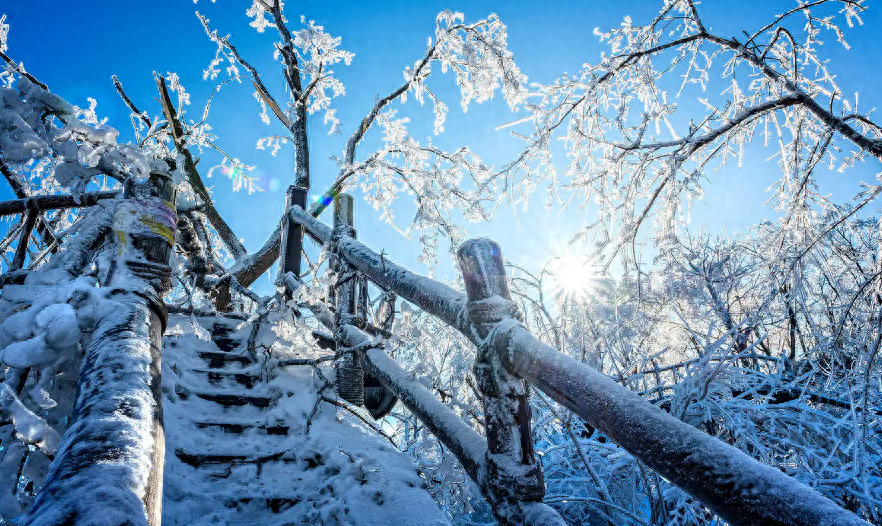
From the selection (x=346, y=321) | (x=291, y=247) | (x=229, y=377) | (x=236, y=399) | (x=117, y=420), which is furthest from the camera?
(x=291, y=247)

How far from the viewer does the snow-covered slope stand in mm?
2135

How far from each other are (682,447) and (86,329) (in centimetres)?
189

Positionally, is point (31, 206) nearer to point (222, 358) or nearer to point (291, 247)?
point (222, 358)

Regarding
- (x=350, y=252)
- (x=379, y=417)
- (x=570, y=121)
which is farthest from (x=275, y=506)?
(x=570, y=121)

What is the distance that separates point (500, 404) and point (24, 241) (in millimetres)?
2252

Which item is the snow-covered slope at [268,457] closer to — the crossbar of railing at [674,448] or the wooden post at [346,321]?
the wooden post at [346,321]

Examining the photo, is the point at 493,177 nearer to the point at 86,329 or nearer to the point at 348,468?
the point at 348,468

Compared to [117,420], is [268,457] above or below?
→ above

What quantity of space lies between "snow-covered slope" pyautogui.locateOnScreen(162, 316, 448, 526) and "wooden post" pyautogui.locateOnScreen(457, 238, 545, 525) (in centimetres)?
64

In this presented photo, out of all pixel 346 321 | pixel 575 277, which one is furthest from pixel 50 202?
pixel 575 277

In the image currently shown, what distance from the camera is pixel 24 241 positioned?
1730 mm

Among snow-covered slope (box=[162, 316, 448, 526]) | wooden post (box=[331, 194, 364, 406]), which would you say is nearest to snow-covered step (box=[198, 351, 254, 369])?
snow-covered slope (box=[162, 316, 448, 526])

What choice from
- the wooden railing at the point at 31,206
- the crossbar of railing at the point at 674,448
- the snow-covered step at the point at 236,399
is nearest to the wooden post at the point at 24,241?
the wooden railing at the point at 31,206

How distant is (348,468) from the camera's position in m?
2.46
